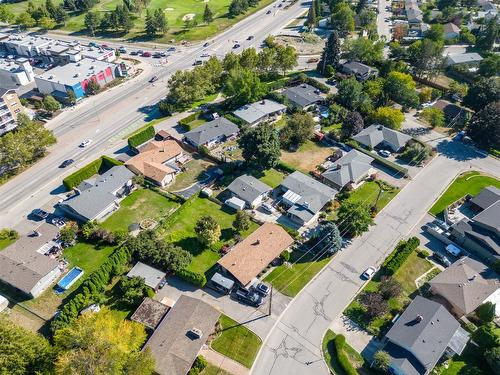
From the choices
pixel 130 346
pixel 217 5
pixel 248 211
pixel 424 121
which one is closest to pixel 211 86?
pixel 248 211

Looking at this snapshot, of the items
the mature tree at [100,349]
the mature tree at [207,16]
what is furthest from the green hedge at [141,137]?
the mature tree at [207,16]

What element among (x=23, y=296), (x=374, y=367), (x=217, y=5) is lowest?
(x=374, y=367)

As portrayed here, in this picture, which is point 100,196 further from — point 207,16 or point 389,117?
point 207,16

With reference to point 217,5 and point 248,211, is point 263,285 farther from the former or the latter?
point 217,5

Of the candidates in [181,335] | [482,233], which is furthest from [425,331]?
[181,335]

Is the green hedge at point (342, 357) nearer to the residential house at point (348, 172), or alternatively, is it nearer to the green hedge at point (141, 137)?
the residential house at point (348, 172)

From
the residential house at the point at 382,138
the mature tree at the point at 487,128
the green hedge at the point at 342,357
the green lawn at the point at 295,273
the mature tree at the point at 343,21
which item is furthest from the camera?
the mature tree at the point at 343,21
